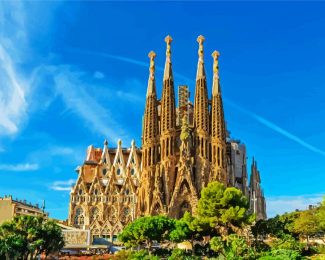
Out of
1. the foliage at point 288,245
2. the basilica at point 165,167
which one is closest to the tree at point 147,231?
the foliage at point 288,245

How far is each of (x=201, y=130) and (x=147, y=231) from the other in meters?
24.1

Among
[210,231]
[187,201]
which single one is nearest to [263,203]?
→ [187,201]

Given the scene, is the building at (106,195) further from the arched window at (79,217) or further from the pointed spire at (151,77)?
the pointed spire at (151,77)

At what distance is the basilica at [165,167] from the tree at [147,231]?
14.2 metres

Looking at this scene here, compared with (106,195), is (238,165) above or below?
above

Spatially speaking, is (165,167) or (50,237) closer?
(50,237)

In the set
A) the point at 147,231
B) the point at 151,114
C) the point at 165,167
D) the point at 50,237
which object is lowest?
the point at 50,237

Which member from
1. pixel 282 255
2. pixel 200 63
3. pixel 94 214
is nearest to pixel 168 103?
pixel 200 63

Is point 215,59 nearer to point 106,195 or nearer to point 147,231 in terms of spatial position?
point 106,195

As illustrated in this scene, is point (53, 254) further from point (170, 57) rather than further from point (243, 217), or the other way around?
point (170, 57)

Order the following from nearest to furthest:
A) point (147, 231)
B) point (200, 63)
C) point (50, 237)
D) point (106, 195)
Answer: point (50, 237) → point (147, 231) → point (106, 195) → point (200, 63)

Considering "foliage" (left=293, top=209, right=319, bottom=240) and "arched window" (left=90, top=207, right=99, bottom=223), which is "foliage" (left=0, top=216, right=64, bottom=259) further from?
"arched window" (left=90, top=207, right=99, bottom=223)

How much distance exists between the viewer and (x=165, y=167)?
66.1 m

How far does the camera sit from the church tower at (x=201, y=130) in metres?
65.6
